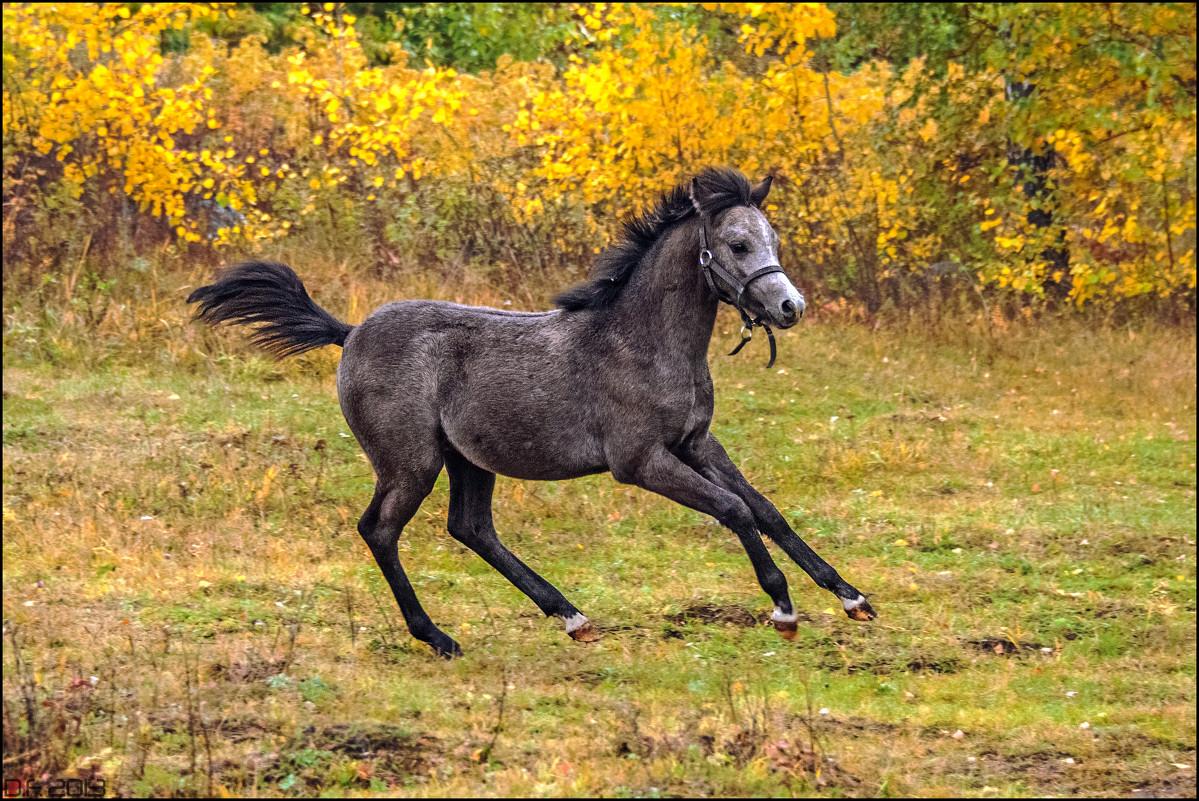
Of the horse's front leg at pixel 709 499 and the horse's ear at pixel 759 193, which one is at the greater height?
the horse's ear at pixel 759 193

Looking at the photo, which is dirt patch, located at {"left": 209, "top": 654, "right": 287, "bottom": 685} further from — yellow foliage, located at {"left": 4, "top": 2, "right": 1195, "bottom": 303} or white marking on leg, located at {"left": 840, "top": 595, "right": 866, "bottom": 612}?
yellow foliage, located at {"left": 4, "top": 2, "right": 1195, "bottom": 303}

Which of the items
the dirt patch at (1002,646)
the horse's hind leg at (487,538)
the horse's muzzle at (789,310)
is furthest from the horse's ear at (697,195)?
the dirt patch at (1002,646)

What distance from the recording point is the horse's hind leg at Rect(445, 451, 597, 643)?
6195 mm

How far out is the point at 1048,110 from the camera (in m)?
11.4

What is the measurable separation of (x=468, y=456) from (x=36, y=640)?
2.32 metres

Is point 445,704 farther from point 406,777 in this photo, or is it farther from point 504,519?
point 504,519

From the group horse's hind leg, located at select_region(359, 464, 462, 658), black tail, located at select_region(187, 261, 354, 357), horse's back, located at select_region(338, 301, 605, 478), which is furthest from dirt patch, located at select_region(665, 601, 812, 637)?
black tail, located at select_region(187, 261, 354, 357)

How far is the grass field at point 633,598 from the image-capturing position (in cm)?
469

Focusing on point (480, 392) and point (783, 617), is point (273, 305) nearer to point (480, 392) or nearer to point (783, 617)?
point (480, 392)

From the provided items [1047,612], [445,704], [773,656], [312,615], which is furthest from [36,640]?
[1047,612]

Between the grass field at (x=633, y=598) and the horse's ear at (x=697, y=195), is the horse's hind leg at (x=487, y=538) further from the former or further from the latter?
the horse's ear at (x=697, y=195)

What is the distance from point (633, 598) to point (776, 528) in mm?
1400

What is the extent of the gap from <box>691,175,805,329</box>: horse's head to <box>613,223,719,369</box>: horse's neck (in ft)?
0.45

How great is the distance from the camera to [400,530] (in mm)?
6156
